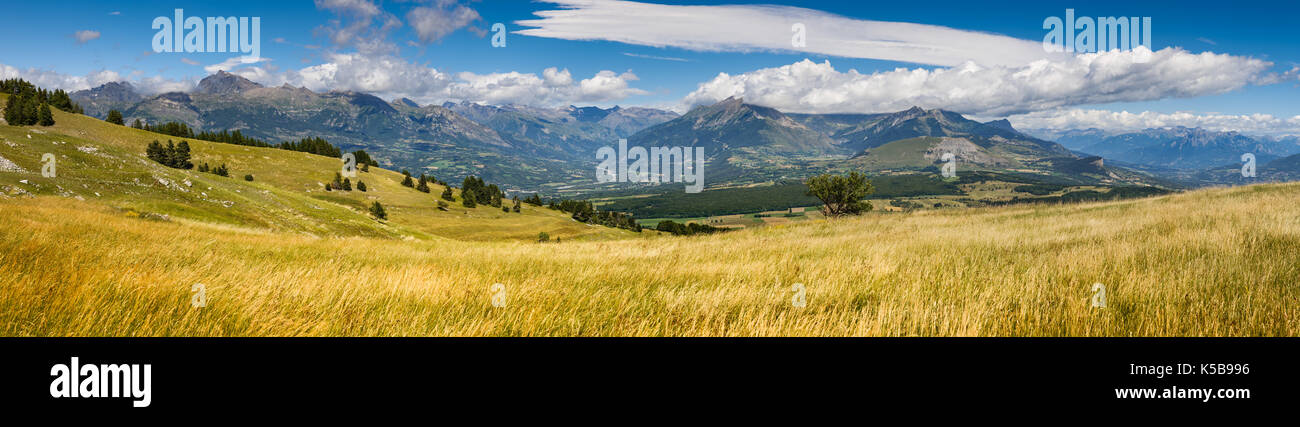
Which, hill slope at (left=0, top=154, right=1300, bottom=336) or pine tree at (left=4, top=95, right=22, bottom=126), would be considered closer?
hill slope at (left=0, top=154, right=1300, bottom=336)

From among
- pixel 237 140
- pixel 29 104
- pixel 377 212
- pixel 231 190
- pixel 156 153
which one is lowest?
pixel 377 212

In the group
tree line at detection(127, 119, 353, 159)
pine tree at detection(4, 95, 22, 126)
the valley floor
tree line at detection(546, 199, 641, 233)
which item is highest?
tree line at detection(127, 119, 353, 159)

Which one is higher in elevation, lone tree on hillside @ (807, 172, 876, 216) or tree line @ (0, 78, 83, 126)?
tree line @ (0, 78, 83, 126)

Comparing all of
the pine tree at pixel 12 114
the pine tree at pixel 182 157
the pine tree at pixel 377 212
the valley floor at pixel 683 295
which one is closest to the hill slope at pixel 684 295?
the valley floor at pixel 683 295

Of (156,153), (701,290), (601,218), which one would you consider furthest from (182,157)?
(701,290)

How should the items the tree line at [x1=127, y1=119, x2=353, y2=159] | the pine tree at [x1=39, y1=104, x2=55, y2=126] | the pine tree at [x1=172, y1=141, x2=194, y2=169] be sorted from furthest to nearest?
the tree line at [x1=127, y1=119, x2=353, y2=159]
the pine tree at [x1=172, y1=141, x2=194, y2=169]
the pine tree at [x1=39, y1=104, x2=55, y2=126]

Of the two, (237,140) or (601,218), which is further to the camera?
(601,218)

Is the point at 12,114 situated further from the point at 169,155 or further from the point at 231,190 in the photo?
the point at 231,190

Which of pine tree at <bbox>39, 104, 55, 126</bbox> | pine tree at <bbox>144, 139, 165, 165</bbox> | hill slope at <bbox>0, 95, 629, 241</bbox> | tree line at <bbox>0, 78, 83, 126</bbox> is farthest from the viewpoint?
pine tree at <bbox>144, 139, 165, 165</bbox>

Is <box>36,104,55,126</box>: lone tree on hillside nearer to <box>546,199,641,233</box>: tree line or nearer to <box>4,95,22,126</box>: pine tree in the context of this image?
<box>4,95,22,126</box>: pine tree

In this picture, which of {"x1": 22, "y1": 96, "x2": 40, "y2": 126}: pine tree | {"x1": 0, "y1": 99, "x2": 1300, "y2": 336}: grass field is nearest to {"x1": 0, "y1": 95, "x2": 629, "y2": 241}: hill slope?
{"x1": 22, "y1": 96, "x2": 40, "y2": 126}: pine tree
